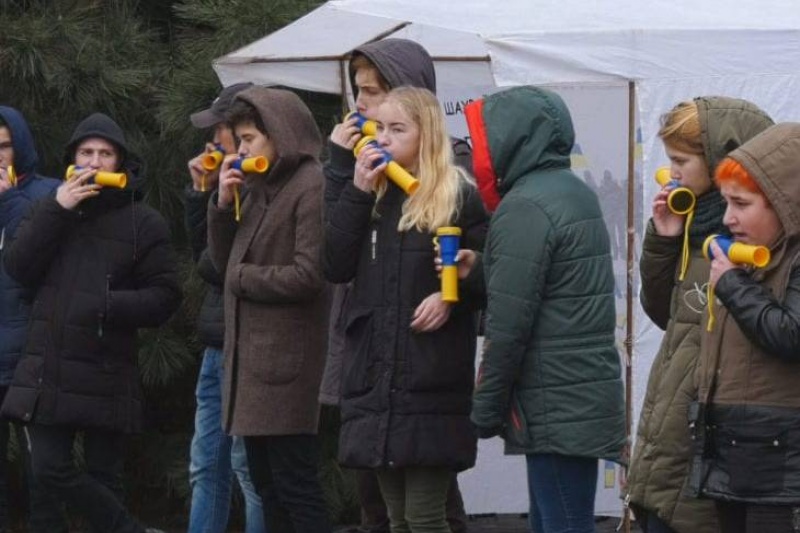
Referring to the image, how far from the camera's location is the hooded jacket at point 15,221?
23.7 ft

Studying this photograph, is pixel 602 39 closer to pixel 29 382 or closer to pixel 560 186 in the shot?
pixel 560 186

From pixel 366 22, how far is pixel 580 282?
3657 mm

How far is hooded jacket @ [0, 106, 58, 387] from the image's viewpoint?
7.22 meters

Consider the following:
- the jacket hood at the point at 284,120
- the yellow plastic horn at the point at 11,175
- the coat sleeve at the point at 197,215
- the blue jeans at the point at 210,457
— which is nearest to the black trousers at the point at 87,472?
the blue jeans at the point at 210,457

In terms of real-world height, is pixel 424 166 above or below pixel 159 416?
above

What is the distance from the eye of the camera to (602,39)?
696cm

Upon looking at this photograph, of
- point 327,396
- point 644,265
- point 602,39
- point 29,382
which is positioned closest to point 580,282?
point 644,265

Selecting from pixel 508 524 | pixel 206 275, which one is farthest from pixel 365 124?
pixel 508 524

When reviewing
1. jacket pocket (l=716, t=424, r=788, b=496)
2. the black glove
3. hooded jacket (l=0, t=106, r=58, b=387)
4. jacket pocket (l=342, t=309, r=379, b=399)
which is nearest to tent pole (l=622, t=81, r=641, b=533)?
jacket pocket (l=342, t=309, r=379, b=399)

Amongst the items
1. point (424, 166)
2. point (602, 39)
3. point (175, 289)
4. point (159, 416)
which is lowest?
point (159, 416)

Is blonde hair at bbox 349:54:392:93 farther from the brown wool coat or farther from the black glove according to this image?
the black glove

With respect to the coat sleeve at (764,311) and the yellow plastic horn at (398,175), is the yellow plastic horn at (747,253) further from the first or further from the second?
the yellow plastic horn at (398,175)

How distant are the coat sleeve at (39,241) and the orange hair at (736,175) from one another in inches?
118

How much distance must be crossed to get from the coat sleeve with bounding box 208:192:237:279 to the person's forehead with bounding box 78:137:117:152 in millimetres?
682
